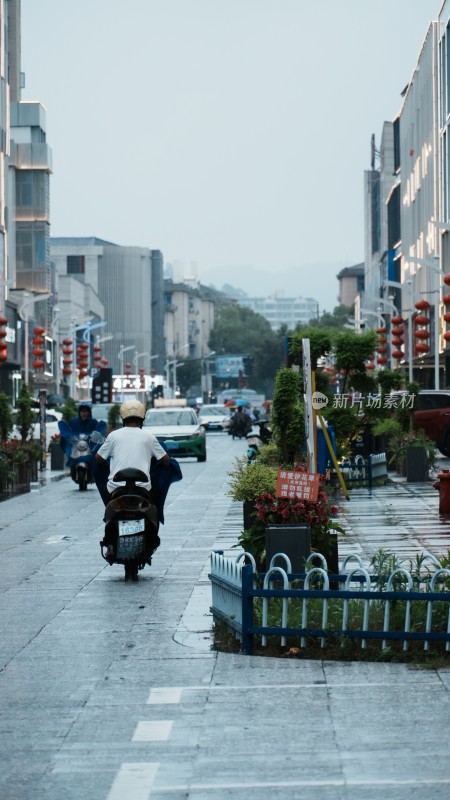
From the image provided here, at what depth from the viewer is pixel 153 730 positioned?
8.09m

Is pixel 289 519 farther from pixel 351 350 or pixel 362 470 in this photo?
pixel 351 350

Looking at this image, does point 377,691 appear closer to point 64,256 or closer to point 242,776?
point 242,776

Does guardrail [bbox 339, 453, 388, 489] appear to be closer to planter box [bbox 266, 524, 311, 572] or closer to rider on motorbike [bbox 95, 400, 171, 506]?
rider on motorbike [bbox 95, 400, 171, 506]

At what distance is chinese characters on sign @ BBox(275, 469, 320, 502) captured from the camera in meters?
12.5

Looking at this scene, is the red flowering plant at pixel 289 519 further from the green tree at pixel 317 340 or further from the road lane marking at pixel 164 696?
the green tree at pixel 317 340

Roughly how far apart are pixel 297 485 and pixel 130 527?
2912mm

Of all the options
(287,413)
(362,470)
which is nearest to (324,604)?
(287,413)

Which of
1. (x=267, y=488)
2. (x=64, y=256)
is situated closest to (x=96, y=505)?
(x=267, y=488)

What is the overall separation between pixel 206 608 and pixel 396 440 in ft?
70.1

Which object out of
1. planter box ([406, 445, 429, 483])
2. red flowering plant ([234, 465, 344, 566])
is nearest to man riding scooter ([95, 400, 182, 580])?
red flowering plant ([234, 465, 344, 566])

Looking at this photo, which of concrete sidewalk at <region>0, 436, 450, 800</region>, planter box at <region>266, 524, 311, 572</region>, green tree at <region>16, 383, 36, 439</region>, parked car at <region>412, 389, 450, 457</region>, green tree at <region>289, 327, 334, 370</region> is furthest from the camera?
parked car at <region>412, 389, 450, 457</region>

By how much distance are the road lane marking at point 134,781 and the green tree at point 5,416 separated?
26954 millimetres

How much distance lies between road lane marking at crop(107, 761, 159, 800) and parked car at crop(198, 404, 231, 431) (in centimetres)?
8815

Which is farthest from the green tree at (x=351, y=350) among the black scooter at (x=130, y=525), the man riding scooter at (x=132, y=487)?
the black scooter at (x=130, y=525)
